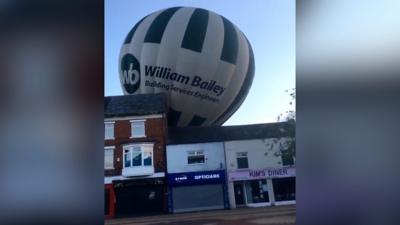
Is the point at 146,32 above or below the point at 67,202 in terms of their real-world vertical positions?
above

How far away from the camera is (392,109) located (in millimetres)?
1751

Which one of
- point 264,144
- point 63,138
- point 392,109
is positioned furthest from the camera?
point 264,144

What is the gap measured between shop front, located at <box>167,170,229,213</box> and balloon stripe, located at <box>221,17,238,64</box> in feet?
15.2

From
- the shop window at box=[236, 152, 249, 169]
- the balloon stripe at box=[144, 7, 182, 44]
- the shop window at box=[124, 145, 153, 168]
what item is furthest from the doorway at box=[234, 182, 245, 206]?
the balloon stripe at box=[144, 7, 182, 44]

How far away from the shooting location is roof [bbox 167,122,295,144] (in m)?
16.3

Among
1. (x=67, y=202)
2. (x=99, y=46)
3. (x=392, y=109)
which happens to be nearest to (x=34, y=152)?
(x=67, y=202)

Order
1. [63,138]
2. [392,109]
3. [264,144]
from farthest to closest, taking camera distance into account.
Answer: [264,144], [392,109], [63,138]

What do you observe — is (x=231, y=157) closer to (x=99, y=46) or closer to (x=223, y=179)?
(x=223, y=179)

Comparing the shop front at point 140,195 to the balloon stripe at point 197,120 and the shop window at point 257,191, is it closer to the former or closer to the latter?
the balloon stripe at point 197,120

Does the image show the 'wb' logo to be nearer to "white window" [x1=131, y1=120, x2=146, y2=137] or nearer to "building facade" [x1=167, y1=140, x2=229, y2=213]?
"white window" [x1=131, y1=120, x2=146, y2=137]

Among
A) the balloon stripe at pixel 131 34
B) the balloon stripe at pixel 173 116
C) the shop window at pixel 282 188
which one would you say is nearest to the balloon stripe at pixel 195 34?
the balloon stripe at pixel 131 34

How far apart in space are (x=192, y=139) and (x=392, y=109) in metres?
14.9

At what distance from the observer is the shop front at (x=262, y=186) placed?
49.6 ft

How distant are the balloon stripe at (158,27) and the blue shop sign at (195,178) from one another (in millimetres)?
5400
